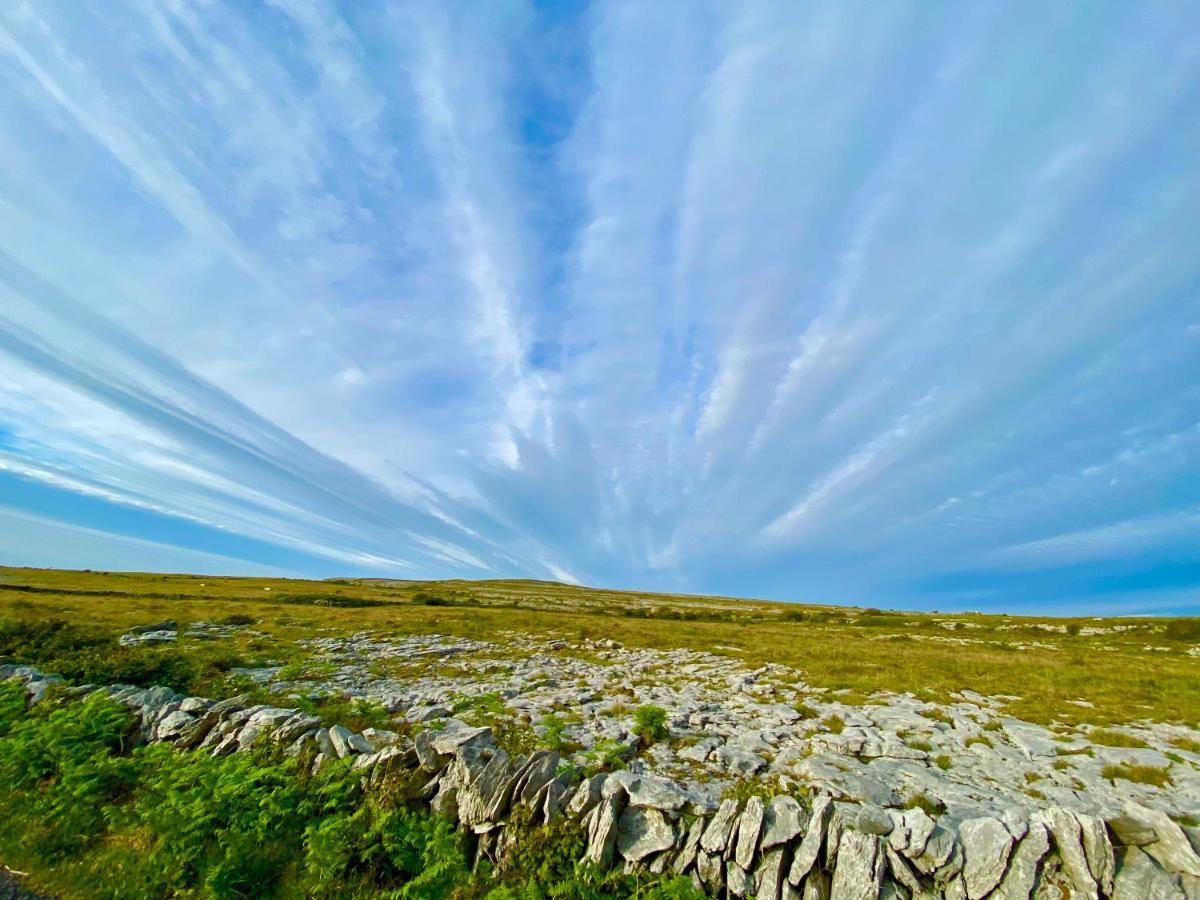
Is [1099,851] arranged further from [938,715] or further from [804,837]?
[938,715]

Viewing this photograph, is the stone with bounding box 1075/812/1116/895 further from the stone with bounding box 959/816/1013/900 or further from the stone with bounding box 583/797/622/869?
the stone with bounding box 583/797/622/869

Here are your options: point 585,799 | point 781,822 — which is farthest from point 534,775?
point 781,822

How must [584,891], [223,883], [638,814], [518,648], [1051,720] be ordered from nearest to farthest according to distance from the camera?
[584,891]
[223,883]
[638,814]
[1051,720]
[518,648]

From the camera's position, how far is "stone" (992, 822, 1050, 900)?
6.45 m

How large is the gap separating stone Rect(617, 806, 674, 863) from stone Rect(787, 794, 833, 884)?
1.74m

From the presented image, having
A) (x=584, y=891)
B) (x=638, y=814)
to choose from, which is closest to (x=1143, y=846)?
(x=638, y=814)

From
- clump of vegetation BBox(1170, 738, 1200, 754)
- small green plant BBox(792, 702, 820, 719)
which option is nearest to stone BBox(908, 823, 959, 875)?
small green plant BBox(792, 702, 820, 719)

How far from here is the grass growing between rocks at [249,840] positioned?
753 centimetres

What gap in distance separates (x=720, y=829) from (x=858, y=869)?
184 cm

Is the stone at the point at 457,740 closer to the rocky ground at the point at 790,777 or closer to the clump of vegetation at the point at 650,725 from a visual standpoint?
the rocky ground at the point at 790,777

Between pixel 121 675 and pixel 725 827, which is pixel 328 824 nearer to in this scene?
pixel 725 827

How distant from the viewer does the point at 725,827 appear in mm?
7621

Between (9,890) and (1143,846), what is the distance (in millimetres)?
16092

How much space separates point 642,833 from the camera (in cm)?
789
